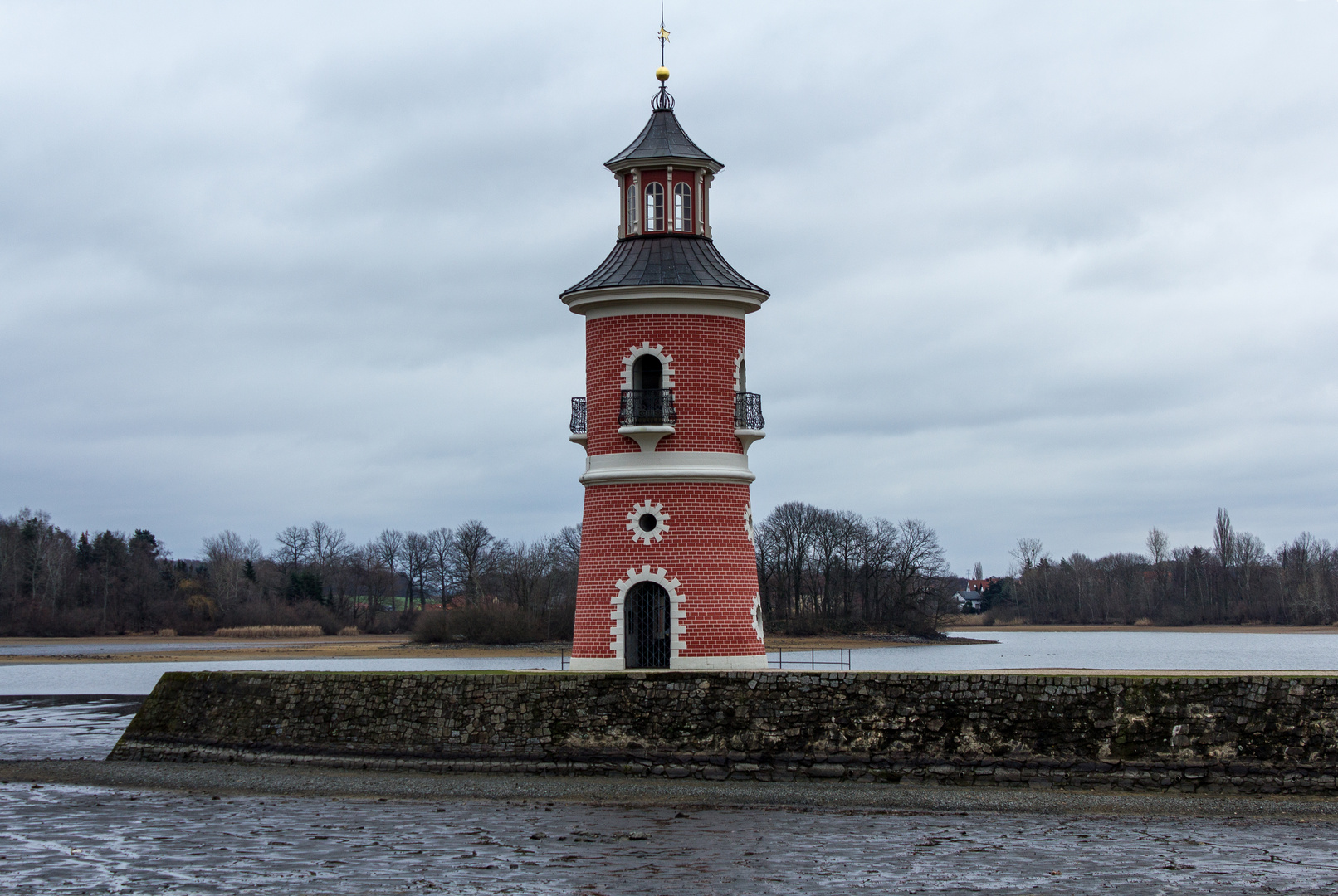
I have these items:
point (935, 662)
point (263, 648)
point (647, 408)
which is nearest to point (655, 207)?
point (647, 408)

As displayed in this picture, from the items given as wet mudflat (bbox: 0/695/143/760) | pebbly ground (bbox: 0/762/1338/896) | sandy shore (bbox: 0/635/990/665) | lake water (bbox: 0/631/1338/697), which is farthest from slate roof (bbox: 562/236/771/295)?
sandy shore (bbox: 0/635/990/665)

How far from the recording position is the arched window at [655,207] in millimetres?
21547

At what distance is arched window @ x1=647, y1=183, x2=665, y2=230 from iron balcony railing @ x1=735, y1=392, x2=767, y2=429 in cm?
291

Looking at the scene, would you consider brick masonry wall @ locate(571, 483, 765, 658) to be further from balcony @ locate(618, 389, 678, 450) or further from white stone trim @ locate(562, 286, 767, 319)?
white stone trim @ locate(562, 286, 767, 319)

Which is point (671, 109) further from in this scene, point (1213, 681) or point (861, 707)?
point (1213, 681)

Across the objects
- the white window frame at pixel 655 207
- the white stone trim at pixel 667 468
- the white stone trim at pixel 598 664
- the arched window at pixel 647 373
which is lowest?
the white stone trim at pixel 598 664

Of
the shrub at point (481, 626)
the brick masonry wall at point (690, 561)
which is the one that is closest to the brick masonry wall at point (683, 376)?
the brick masonry wall at point (690, 561)

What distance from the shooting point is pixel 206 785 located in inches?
748

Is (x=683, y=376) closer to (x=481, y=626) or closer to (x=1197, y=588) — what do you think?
(x=481, y=626)

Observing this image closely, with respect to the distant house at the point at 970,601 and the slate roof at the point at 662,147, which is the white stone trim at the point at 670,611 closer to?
the slate roof at the point at 662,147

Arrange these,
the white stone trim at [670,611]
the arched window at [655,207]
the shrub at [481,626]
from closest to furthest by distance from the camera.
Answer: the white stone trim at [670,611], the arched window at [655,207], the shrub at [481,626]

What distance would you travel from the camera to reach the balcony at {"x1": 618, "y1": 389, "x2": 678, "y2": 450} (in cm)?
2019

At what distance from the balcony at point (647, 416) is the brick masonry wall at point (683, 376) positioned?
14cm

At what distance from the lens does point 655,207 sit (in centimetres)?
2158
